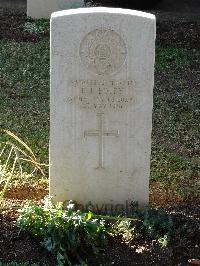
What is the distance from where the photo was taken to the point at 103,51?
15.5ft

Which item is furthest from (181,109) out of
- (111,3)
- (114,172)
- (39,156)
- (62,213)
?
(111,3)

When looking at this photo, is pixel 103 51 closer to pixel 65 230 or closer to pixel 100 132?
pixel 100 132

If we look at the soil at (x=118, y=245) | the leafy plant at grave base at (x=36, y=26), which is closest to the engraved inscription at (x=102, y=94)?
the soil at (x=118, y=245)

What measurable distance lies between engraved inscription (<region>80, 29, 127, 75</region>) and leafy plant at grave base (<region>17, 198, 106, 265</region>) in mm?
1013

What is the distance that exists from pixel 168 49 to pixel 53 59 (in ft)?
17.8

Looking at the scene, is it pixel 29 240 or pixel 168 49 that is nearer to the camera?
pixel 29 240

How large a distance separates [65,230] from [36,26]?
710 centimetres

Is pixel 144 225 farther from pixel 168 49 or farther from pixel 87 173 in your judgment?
pixel 168 49

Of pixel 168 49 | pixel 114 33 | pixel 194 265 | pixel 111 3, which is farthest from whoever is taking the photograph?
pixel 111 3

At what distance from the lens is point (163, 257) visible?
14.4ft

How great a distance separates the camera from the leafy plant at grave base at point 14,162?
4.96 m

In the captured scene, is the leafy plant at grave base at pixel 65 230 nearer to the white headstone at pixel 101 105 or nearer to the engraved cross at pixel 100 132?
the white headstone at pixel 101 105

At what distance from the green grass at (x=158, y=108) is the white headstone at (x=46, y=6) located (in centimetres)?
152

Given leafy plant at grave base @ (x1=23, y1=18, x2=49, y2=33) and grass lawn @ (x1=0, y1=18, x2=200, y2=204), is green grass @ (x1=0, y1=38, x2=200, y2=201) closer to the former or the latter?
grass lawn @ (x1=0, y1=18, x2=200, y2=204)
